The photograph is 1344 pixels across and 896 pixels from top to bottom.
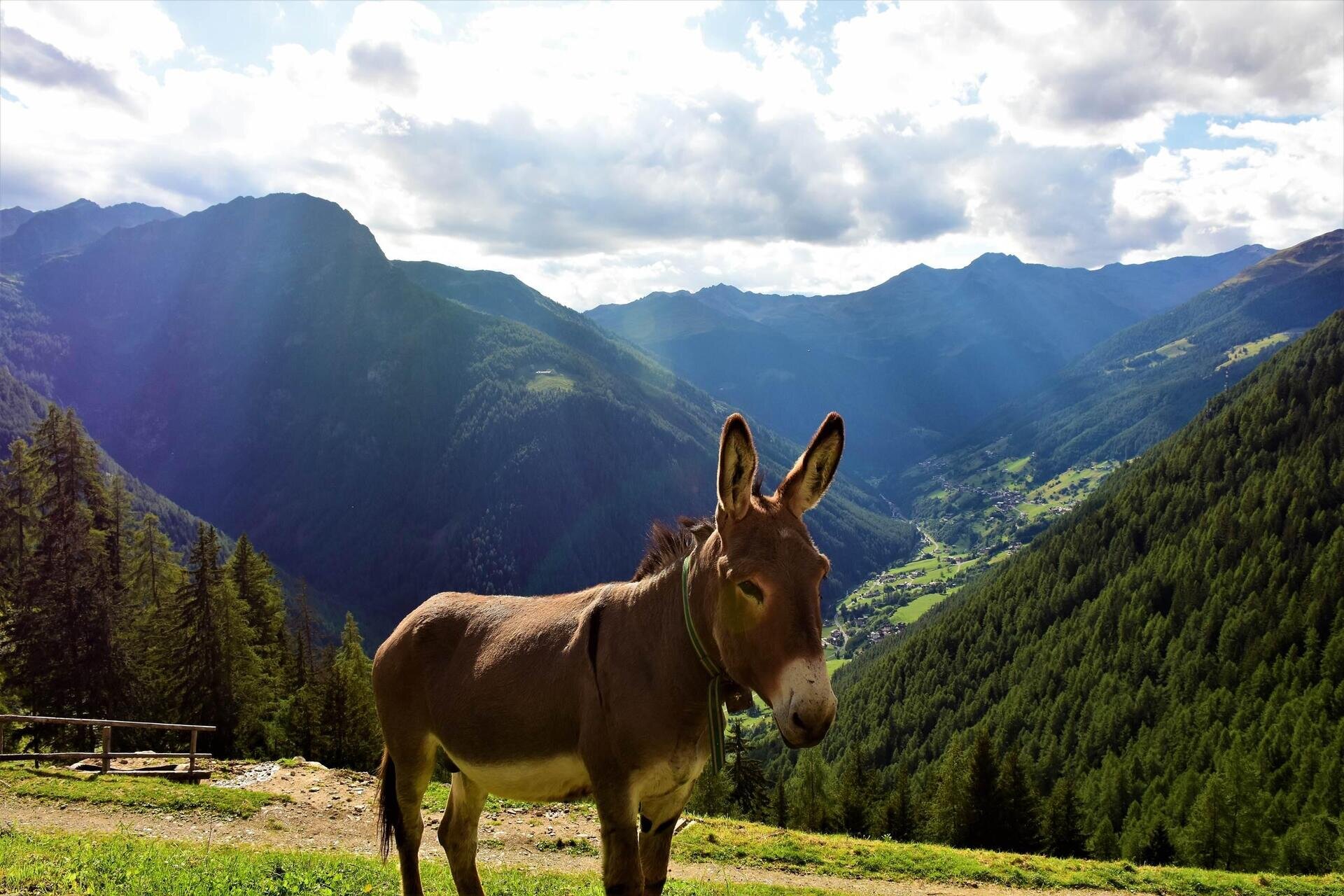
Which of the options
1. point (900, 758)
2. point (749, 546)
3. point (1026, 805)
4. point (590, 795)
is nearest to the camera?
point (749, 546)

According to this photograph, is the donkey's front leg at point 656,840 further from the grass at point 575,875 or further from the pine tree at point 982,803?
the pine tree at point 982,803

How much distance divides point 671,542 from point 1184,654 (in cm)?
13843

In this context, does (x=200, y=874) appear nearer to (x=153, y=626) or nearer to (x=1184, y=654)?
(x=153, y=626)

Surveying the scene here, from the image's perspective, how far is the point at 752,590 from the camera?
3783 millimetres

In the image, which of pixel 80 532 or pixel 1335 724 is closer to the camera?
pixel 80 532

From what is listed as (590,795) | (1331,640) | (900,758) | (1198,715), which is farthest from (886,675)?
(590,795)

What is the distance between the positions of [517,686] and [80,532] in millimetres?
37842

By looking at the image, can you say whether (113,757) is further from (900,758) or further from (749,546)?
(900,758)

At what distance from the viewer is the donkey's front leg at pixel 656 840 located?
4.45 metres

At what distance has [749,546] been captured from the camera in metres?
3.83

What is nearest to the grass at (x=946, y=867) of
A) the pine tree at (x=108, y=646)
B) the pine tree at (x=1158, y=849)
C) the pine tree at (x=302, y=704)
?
the pine tree at (x=108, y=646)

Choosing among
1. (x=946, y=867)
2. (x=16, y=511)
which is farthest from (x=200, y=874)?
(x=16, y=511)

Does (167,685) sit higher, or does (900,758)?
(167,685)

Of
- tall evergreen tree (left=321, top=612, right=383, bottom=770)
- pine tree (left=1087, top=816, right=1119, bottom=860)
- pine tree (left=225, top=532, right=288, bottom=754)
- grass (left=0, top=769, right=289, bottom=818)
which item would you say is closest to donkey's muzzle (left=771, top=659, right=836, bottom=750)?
grass (left=0, top=769, right=289, bottom=818)
